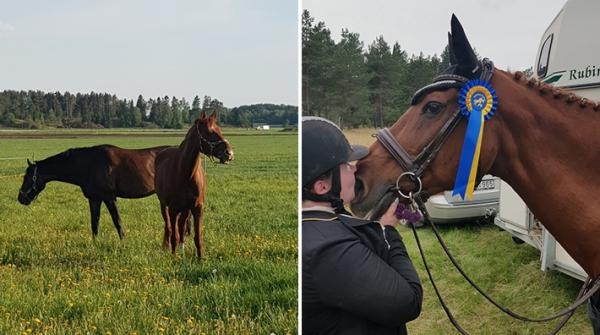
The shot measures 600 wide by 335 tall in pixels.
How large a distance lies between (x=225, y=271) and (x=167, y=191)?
615mm

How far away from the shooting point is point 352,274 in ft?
4.49

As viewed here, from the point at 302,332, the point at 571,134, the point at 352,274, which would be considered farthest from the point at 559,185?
the point at 302,332

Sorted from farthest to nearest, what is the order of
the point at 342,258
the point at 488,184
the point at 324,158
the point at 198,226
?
1. the point at 488,184
2. the point at 198,226
3. the point at 324,158
4. the point at 342,258

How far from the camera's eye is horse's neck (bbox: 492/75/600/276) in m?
1.58

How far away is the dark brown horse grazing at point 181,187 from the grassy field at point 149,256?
0.09 meters

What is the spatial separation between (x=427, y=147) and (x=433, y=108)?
0.13 meters

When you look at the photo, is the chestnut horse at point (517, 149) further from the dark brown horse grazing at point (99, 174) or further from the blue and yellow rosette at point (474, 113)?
the dark brown horse grazing at point (99, 174)

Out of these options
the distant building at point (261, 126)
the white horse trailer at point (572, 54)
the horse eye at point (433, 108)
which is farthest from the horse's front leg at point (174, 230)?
the white horse trailer at point (572, 54)

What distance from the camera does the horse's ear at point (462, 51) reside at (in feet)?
5.10

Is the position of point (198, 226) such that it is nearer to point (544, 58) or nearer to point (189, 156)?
point (189, 156)

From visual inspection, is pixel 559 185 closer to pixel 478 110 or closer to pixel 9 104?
pixel 478 110

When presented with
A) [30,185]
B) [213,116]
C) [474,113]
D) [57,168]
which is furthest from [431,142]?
[30,185]

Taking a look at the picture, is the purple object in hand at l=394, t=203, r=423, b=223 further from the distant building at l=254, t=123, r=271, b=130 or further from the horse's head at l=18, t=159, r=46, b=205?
the horse's head at l=18, t=159, r=46, b=205

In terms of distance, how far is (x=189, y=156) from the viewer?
2.91 m
